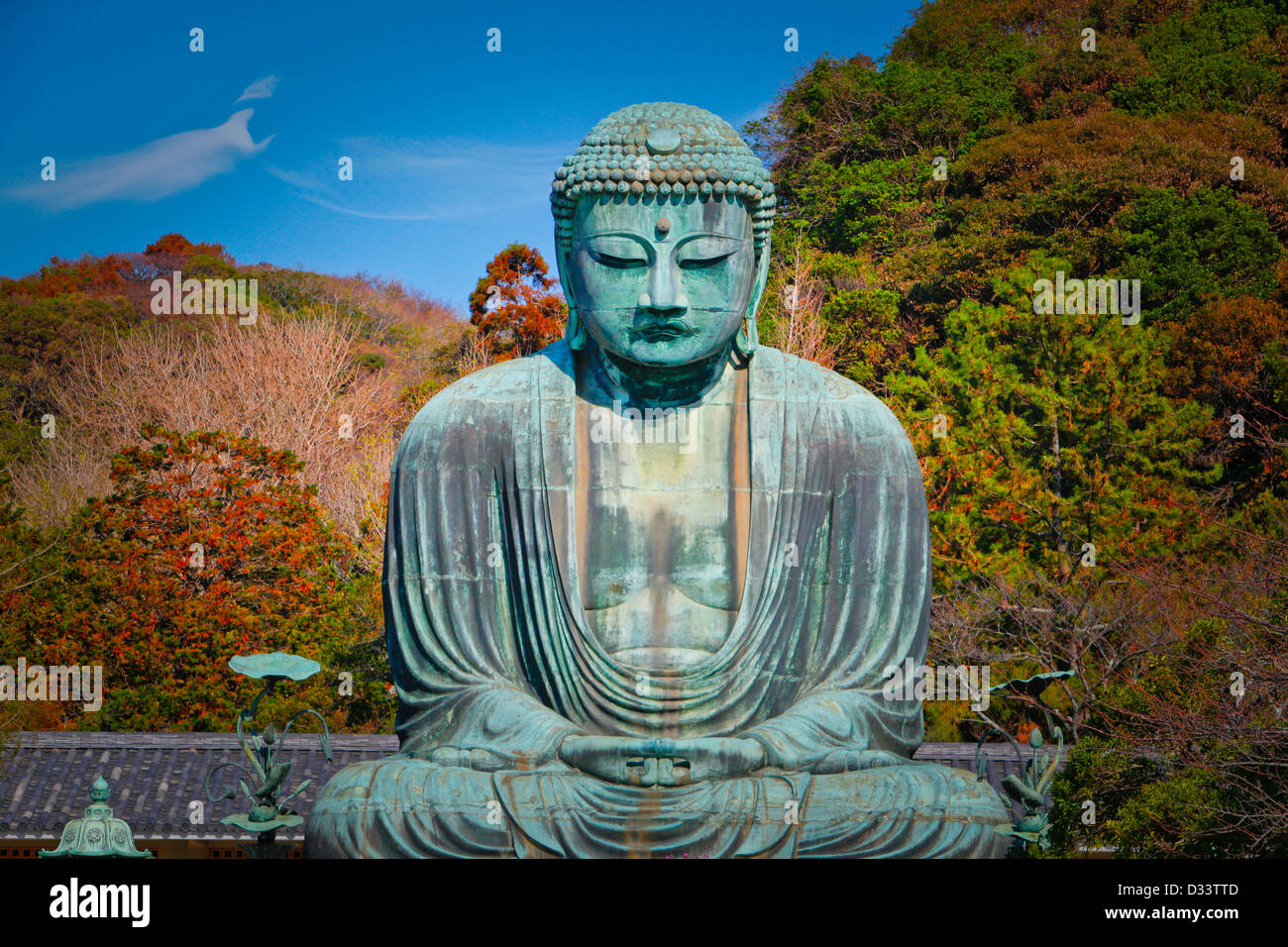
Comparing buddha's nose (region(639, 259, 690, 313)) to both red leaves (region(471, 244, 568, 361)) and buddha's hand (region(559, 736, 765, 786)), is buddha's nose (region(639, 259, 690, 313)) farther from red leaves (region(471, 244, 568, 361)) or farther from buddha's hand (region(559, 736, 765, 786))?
red leaves (region(471, 244, 568, 361))

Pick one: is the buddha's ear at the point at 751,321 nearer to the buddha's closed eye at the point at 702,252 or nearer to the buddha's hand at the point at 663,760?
the buddha's closed eye at the point at 702,252

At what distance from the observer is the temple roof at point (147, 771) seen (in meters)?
20.7

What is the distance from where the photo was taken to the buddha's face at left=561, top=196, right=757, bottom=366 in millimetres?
7664

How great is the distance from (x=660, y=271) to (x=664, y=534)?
130cm

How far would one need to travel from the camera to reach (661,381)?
7.91 meters

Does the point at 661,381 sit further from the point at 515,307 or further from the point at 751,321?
the point at 515,307

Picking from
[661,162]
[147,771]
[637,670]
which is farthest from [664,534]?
[147,771]

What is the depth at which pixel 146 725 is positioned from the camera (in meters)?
23.5

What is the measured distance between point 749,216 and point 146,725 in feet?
59.9

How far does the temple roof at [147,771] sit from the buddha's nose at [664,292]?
46.6 ft

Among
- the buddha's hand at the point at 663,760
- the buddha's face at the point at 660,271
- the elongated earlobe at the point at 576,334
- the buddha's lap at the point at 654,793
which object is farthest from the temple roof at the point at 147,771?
the buddha's hand at the point at 663,760

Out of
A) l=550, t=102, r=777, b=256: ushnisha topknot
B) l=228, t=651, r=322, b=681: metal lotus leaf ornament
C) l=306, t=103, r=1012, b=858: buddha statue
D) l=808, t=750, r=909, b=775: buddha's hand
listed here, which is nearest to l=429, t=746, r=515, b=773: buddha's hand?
l=306, t=103, r=1012, b=858: buddha statue
